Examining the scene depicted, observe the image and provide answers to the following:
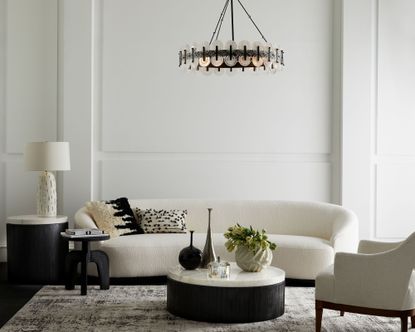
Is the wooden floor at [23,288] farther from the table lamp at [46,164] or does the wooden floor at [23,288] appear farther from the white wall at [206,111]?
the white wall at [206,111]

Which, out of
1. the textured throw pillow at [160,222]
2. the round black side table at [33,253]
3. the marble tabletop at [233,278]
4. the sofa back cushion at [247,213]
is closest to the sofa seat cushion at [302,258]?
the sofa back cushion at [247,213]

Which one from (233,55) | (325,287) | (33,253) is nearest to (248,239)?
(325,287)

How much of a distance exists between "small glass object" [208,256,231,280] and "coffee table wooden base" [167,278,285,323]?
120mm

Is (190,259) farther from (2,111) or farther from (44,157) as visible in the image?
(2,111)

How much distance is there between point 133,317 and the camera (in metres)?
4.89

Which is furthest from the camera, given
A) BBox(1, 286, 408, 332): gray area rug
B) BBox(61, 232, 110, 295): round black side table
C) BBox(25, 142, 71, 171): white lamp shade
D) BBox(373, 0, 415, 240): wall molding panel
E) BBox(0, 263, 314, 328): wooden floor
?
BBox(373, 0, 415, 240): wall molding panel

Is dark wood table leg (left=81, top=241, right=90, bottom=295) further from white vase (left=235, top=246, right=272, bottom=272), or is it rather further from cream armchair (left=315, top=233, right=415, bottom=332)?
cream armchair (left=315, top=233, right=415, bottom=332)

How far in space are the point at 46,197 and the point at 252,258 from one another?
7.38ft

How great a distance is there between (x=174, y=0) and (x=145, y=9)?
298 mm

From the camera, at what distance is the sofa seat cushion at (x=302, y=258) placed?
6012 millimetres

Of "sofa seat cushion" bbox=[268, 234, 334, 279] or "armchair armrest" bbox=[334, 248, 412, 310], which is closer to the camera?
"armchair armrest" bbox=[334, 248, 412, 310]

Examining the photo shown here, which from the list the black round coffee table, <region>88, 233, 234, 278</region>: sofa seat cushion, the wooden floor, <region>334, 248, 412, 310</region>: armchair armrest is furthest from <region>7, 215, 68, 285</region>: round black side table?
<region>334, 248, 412, 310</region>: armchair armrest

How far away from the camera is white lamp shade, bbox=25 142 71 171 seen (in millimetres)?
6355

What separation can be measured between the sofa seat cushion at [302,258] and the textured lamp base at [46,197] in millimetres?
1995
